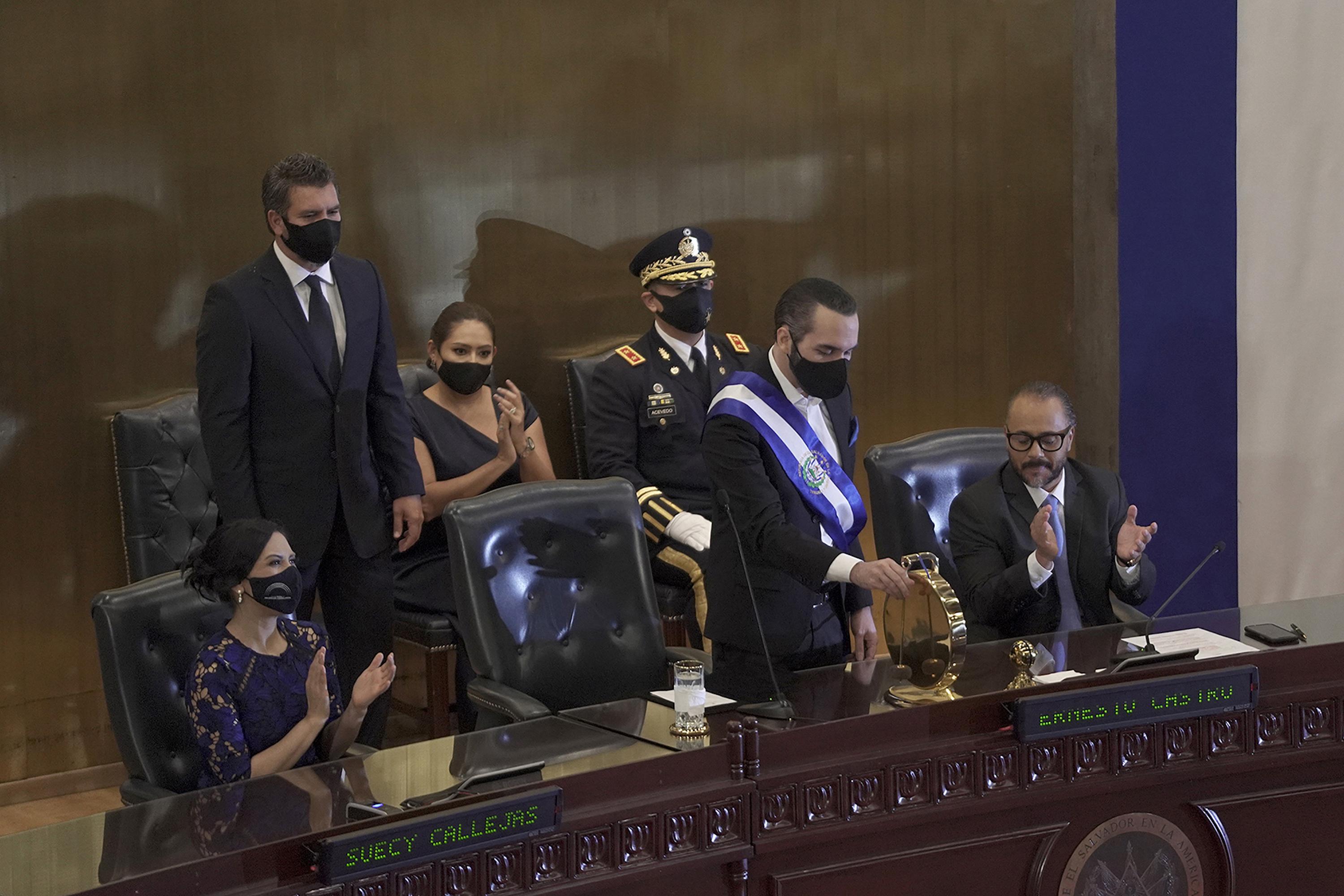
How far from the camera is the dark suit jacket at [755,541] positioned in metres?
2.85

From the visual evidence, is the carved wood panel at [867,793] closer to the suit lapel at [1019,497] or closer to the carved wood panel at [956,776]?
the carved wood panel at [956,776]

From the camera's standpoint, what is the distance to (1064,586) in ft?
10.4

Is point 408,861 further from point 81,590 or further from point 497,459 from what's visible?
point 81,590

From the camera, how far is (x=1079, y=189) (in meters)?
5.48

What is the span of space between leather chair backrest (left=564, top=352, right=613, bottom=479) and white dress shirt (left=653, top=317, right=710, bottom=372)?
24 cm

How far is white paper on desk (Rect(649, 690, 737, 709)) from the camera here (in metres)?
2.46

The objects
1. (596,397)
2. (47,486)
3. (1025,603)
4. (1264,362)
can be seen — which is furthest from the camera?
(1264,362)

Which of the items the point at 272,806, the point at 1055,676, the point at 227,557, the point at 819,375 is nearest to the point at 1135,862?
the point at 1055,676

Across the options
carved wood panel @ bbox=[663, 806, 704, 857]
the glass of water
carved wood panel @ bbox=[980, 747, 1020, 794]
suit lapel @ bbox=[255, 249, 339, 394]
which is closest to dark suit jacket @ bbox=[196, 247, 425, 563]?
suit lapel @ bbox=[255, 249, 339, 394]

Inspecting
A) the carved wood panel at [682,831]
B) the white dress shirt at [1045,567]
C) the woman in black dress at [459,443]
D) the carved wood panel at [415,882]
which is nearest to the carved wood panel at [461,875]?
the carved wood panel at [415,882]

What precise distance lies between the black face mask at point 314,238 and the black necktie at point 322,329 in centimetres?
7

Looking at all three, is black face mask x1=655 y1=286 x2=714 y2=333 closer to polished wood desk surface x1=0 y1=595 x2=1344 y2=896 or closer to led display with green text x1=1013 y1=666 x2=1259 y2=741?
polished wood desk surface x1=0 y1=595 x2=1344 y2=896

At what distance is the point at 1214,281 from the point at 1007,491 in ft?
7.88

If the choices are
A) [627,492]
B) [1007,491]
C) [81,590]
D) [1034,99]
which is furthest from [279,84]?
[1034,99]
